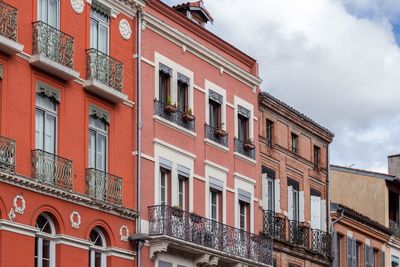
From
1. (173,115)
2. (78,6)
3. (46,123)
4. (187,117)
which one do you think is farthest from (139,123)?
(46,123)

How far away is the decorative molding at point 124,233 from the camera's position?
124ft

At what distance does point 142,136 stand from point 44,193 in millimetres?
6301

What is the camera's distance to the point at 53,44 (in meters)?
35.1

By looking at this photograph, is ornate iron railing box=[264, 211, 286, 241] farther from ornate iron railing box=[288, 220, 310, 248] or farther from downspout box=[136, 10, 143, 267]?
downspout box=[136, 10, 143, 267]

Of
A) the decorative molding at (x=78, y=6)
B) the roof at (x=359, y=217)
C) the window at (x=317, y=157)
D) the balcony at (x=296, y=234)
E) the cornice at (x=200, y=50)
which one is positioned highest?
the cornice at (x=200, y=50)

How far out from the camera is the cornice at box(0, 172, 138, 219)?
32500 millimetres

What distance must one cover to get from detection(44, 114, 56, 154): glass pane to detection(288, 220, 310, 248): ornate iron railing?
17456 mm

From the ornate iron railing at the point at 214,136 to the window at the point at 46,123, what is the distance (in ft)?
31.8

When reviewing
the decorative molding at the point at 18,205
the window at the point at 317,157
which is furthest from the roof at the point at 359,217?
the decorative molding at the point at 18,205

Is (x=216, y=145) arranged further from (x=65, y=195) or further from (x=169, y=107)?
(x=65, y=195)

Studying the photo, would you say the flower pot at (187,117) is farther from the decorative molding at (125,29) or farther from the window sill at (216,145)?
the decorative molding at (125,29)

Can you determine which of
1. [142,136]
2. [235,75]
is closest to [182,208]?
[142,136]

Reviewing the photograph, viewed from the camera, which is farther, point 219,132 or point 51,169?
point 219,132

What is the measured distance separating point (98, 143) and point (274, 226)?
13.3m
